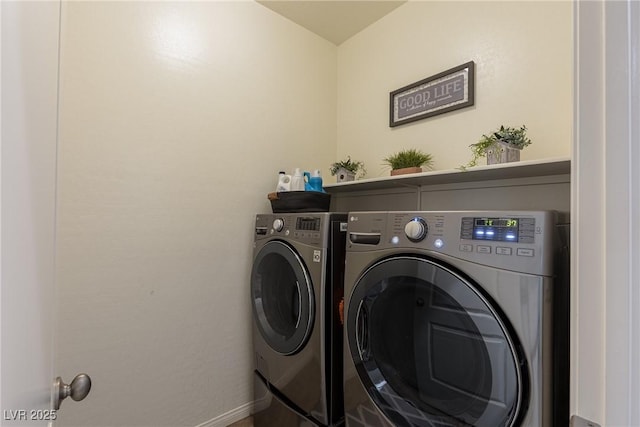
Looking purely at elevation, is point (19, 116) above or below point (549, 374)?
above

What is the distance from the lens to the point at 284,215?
1.59 m

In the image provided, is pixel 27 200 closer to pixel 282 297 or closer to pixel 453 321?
pixel 453 321

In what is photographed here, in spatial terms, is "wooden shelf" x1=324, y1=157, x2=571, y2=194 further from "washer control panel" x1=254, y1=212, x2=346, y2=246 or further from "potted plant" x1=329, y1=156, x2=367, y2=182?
"washer control panel" x1=254, y1=212, x2=346, y2=246

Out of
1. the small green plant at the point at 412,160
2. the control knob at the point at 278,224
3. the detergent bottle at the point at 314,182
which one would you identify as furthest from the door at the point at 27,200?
the small green plant at the point at 412,160

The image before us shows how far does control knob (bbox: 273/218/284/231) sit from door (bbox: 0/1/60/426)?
1.07 m

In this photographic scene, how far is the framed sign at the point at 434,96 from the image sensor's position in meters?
1.61

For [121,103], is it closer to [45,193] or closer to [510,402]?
[45,193]

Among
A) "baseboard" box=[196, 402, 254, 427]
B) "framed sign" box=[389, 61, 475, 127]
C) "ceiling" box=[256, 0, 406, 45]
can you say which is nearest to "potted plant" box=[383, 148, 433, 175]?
"framed sign" box=[389, 61, 475, 127]

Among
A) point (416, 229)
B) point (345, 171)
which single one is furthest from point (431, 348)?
point (345, 171)

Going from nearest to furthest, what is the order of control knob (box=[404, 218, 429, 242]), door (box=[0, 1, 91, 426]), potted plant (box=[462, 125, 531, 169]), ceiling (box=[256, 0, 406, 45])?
door (box=[0, 1, 91, 426]) → control knob (box=[404, 218, 429, 242]) → potted plant (box=[462, 125, 531, 169]) → ceiling (box=[256, 0, 406, 45])

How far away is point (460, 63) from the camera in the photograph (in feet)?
5.42

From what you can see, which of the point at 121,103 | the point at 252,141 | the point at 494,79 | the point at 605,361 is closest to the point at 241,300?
the point at 252,141

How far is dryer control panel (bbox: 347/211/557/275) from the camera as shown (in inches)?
30.7

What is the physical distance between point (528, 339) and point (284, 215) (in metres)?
1.14
